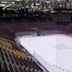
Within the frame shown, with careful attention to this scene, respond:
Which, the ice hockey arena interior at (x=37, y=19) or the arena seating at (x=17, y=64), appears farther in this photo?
the ice hockey arena interior at (x=37, y=19)

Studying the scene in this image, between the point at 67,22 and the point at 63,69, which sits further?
the point at 67,22

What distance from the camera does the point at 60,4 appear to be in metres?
10.3

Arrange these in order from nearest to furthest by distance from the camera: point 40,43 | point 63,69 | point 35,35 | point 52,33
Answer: point 63,69 → point 40,43 → point 35,35 → point 52,33

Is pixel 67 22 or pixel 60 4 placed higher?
pixel 60 4

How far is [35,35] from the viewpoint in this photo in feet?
32.1

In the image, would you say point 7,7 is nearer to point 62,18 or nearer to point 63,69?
point 62,18

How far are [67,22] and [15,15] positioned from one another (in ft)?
8.06

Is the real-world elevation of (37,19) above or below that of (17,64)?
below

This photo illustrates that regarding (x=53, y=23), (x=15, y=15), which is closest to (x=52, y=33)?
(x=53, y=23)

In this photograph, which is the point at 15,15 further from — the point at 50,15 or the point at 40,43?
the point at 40,43

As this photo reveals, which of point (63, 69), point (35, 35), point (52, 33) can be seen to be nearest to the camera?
point (63, 69)

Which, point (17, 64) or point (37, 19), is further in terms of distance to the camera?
point (37, 19)

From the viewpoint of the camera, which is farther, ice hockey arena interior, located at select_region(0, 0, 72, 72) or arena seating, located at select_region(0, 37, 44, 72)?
ice hockey arena interior, located at select_region(0, 0, 72, 72)

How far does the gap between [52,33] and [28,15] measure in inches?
56.1
